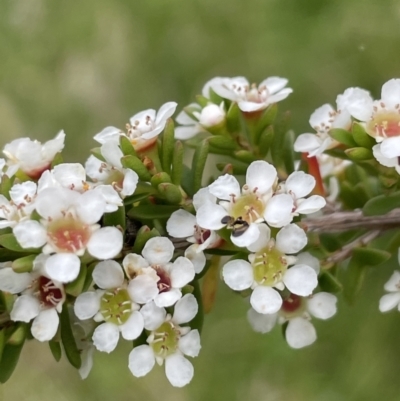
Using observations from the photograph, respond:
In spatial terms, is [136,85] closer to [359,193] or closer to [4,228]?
[359,193]

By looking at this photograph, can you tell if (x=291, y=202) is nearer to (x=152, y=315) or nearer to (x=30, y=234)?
(x=152, y=315)

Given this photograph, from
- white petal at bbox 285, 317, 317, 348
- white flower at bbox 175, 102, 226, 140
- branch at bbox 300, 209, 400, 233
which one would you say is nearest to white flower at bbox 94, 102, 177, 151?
white flower at bbox 175, 102, 226, 140

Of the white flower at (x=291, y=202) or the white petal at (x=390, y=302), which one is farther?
the white petal at (x=390, y=302)

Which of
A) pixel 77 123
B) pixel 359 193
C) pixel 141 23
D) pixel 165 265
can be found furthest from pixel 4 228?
pixel 141 23

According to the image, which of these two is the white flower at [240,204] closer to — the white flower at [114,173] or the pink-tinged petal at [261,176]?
the pink-tinged petal at [261,176]

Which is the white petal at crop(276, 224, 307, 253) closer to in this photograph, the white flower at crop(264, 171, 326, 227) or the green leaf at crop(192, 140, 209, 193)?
the white flower at crop(264, 171, 326, 227)

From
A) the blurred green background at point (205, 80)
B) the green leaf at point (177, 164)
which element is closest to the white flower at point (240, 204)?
the green leaf at point (177, 164)
